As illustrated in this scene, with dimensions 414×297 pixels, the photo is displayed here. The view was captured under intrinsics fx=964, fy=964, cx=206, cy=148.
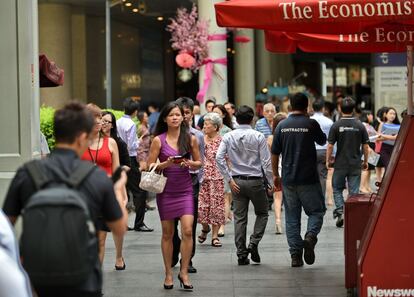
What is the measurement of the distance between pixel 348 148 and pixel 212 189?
2.19m

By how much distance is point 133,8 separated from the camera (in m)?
33.0

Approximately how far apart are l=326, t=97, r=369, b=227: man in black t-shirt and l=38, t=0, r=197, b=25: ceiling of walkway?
17058 millimetres

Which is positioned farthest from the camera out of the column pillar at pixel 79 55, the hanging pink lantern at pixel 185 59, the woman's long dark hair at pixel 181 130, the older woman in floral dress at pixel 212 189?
the column pillar at pixel 79 55

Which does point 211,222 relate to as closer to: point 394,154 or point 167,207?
point 167,207

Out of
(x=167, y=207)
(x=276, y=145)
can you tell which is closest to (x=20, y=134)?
(x=167, y=207)

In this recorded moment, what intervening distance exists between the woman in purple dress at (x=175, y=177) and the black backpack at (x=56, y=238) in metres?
4.54

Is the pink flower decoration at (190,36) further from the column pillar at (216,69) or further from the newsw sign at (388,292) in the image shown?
the newsw sign at (388,292)

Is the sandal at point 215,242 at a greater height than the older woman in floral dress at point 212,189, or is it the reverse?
the older woman in floral dress at point 212,189

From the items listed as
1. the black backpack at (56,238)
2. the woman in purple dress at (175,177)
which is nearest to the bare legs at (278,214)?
the woman in purple dress at (175,177)

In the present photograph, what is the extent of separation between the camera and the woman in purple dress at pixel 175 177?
9.30 m

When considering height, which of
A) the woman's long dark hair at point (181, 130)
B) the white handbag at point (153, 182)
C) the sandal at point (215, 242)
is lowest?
the sandal at point (215, 242)

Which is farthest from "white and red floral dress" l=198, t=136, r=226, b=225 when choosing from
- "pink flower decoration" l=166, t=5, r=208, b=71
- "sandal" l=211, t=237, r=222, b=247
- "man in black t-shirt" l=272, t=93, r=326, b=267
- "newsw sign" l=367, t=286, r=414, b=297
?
"pink flower decoration" l=166, t=5, r=208, b=71

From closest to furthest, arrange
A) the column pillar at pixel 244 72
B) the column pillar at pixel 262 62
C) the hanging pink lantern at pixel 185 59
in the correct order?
the hanging pink lantern at pixel 185 59 → the column pillar at pixel 244 72 → the column pillar at pixel 262 62

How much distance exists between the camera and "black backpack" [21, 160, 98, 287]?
182 inches
